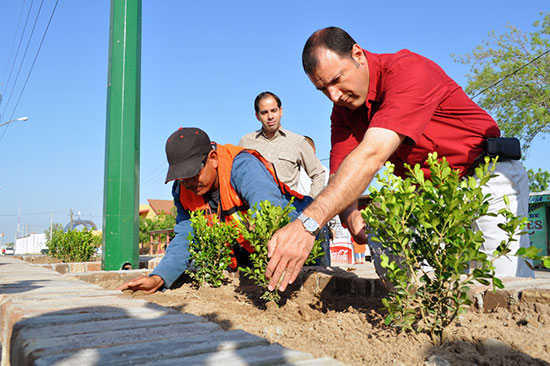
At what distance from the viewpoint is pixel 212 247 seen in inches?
137

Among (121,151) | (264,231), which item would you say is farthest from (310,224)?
(121,151)

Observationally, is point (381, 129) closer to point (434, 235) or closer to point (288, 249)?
point (434, 235)

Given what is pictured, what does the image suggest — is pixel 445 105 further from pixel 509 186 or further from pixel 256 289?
pixel 256 289

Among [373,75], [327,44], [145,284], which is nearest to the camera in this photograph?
[327,44]

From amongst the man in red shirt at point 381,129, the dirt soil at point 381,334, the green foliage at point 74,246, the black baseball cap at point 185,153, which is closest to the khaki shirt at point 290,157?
the black baseball cap at point 185,153

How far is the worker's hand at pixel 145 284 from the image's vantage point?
10.5ft

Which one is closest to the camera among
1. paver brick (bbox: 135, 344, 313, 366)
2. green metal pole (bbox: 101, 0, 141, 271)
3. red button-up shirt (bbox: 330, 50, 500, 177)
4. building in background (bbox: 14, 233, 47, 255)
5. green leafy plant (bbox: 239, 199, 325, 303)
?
paver brick (bbox: 135, 344, 313, 366)

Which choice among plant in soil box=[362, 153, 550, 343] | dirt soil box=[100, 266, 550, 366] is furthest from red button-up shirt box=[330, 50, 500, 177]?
dirt soil box=[100, 266, 550, 366]

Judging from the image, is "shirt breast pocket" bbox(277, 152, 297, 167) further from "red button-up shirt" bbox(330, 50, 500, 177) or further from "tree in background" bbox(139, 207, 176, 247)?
"tree in background" bbox(139, 207, 176, 247)

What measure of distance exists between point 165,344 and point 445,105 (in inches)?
76.1

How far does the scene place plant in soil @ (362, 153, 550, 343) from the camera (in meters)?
1.67

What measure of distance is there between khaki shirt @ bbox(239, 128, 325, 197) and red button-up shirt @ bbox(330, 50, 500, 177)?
1.96 metres

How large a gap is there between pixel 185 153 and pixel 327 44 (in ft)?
5.12

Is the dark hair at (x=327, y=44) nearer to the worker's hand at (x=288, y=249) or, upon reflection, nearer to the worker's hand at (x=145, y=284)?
the worker's hand at (x=288, y=249)
